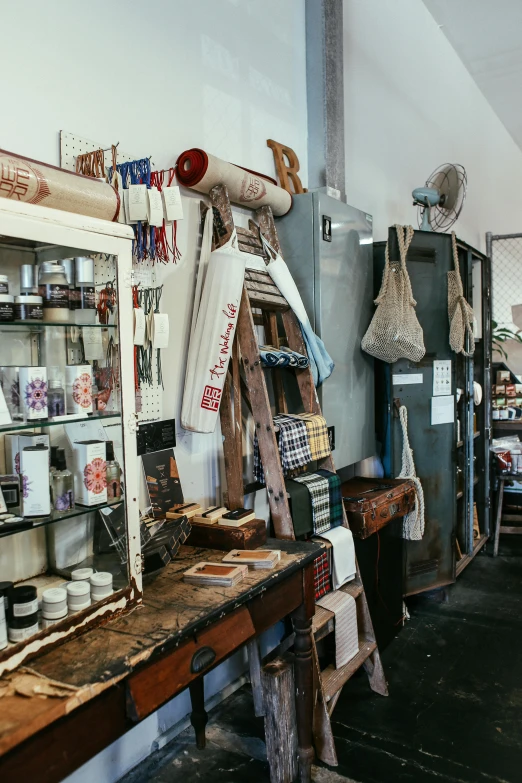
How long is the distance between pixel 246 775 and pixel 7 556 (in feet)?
4.07

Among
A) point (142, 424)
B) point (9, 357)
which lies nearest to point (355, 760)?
point (142, 424)

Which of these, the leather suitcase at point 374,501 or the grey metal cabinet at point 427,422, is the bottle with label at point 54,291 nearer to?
the leather suitcase at point 374,501

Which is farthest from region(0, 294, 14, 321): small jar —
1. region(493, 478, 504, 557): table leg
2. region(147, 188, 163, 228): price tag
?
region(493, 478, 504, 557): table leg

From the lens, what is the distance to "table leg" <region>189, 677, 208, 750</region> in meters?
2.22

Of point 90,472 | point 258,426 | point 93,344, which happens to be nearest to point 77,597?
point 90,472

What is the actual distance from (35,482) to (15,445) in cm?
10

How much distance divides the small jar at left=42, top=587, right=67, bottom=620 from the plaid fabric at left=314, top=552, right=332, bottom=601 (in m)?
1.16

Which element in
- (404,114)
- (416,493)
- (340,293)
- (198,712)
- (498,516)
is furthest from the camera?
(498,516)

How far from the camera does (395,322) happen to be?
305cm

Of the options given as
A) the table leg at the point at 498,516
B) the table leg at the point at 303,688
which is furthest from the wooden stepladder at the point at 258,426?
the table leg at the point at 498,516

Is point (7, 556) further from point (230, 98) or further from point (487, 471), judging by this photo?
point (487, 471)

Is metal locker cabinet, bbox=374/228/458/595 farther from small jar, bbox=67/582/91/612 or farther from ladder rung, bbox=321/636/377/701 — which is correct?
small jar, bbox=67/582/91/612

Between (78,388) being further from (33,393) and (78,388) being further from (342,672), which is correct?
(342,672)

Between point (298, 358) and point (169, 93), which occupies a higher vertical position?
point (169, 93)
